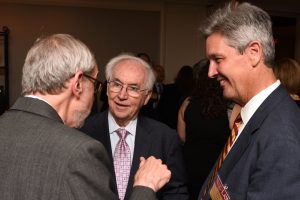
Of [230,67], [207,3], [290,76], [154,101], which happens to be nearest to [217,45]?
[230,67]

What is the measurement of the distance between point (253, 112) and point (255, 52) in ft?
0.67

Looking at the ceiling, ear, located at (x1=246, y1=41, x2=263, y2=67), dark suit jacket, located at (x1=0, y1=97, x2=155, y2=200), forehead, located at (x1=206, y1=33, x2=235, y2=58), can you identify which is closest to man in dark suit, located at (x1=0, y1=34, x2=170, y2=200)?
dark suit jacket, located at (x1=0, y1=97, x2=155, y2=200)

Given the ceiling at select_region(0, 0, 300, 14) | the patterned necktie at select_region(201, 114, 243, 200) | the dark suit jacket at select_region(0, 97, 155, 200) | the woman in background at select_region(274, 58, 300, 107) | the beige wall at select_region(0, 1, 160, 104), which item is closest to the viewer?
the dark suit jacket at select_region(0, 97, 155, 200)

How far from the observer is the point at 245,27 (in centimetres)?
129

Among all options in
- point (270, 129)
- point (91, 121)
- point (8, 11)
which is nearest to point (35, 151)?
point (270, 129)

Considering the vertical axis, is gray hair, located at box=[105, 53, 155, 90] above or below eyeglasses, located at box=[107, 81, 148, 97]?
above

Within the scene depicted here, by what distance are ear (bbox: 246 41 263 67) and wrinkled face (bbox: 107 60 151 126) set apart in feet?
2.54

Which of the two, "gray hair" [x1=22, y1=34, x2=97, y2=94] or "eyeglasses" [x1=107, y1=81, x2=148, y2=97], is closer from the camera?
"gray hair" [x1=22, y1=34, x2=97, y2=94]

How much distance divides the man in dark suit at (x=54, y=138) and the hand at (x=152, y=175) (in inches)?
1.9

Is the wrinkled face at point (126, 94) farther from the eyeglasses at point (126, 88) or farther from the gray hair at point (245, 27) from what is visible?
the gray hair at point (245, 27)

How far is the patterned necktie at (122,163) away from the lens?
1819 mm

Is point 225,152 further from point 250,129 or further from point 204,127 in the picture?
point 204,127

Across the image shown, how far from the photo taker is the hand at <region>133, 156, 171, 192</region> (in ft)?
4.48

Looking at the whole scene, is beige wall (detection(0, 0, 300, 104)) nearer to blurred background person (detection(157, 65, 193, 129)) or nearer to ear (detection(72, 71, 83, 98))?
blurred background person (detection(157, 65, 193, 129))
